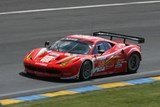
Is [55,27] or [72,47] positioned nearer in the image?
[72,47]

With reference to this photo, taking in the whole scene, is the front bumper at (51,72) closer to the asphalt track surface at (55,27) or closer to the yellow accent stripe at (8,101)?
the asphalt track surface at (55,27)

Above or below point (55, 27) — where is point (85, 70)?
below

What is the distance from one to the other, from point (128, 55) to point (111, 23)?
883 centimetres

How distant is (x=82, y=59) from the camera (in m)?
18.9

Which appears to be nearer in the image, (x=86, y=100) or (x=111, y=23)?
(x=86, y=100)

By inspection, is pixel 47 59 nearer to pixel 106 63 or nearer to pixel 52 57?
pixel 52 57

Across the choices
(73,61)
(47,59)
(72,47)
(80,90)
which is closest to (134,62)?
(72,47)

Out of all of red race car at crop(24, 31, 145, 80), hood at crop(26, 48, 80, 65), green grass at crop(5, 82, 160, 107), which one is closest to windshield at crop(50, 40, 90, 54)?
red race car at crop(24, 31, 145, 80)

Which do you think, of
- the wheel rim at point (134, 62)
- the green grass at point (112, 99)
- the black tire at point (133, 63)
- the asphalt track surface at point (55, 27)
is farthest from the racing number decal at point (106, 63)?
the green grass at point (112, 99)

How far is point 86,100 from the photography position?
51.7 feet

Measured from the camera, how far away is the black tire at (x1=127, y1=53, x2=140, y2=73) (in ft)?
67.5

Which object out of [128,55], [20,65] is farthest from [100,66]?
[20,65]

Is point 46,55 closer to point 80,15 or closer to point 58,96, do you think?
point 58,96

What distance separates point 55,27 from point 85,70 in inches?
348
